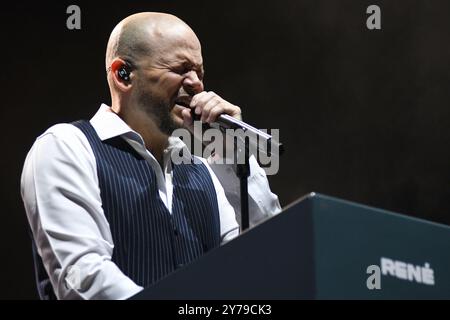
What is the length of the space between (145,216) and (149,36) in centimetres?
51

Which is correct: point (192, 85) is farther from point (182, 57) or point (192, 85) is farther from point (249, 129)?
point (249, 129)

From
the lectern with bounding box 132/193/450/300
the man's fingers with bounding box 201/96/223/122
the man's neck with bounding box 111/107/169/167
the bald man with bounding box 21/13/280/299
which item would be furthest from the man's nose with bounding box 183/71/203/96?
the lectern with bounding box 132/193/450/300

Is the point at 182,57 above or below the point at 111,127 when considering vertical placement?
above

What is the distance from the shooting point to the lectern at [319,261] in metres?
1.36

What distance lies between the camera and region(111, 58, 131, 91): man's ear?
2.34 meters

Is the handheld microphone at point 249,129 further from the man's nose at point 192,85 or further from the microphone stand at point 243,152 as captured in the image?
the man's nose at point 192,85

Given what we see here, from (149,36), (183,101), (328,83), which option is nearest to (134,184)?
(183,101)

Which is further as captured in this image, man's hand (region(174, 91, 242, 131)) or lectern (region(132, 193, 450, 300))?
man's hand (region(174, 91, 242, 131))

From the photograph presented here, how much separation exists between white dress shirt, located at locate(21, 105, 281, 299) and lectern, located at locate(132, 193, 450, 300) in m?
0.23

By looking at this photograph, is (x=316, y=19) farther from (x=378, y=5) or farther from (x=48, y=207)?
(x=48, y=207)

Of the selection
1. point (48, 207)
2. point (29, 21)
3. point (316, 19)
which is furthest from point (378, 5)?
point (48, 207)

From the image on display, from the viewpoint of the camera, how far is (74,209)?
1.85m

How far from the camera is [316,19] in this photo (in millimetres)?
3301

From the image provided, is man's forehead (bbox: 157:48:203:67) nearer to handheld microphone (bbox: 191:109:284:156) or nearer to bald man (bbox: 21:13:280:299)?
bald man (bbox: 21:13:280:299)
